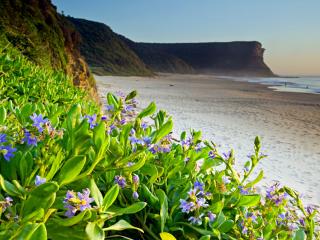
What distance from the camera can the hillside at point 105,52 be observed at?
8038 centimetres

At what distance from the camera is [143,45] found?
524 feet

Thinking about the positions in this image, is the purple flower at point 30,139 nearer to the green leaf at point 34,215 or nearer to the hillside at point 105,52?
the green leaf at point 34,215

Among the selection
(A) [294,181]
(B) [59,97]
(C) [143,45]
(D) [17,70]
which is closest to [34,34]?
(D) [17,70]

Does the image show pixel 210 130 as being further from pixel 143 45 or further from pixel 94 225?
pixel 143 45

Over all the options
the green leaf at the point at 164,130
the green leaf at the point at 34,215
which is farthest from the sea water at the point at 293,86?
the green leaf at the point at 34,215

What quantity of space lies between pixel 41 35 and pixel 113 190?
8728mm

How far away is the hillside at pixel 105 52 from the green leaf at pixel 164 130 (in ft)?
235

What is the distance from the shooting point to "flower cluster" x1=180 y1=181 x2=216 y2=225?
3.84 ft

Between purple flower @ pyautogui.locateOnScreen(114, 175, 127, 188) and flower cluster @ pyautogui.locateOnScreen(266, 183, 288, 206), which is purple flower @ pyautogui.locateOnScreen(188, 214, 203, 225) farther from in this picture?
flower cluster @ pyautogui.locateOnScreen(266, 183, 288, 206)

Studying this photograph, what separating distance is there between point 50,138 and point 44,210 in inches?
10.5

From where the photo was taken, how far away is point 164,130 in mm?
1384

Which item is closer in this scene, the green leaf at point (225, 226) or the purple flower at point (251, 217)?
the green leaf at point (225, 226)

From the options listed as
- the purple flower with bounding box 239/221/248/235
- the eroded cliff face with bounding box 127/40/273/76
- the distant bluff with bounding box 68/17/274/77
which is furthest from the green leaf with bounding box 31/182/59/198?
the eroded cliff face with bounding box 127/40/273/76

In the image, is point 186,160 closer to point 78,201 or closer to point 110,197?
point 110,197
